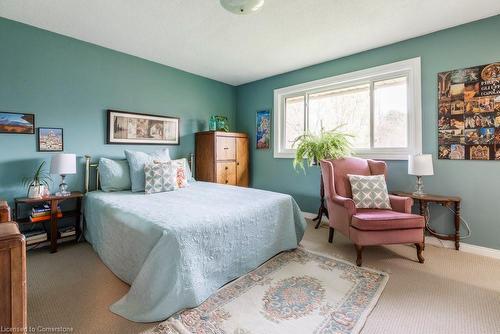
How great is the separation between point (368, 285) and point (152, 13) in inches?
129

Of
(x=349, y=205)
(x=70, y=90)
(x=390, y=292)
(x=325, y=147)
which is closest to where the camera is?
(x=390, y=292)

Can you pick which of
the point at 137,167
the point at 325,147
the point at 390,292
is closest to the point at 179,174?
the point at 137,167

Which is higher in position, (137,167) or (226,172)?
(137,167)

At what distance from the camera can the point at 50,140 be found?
2832 millimetres

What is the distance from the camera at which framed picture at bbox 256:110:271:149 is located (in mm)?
4461

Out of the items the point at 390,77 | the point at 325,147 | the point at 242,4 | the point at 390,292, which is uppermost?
the point at 242,4

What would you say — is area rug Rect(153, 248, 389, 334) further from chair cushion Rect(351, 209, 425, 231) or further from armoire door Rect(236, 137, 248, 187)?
armoire door Rect(236, 137, 248, 187)

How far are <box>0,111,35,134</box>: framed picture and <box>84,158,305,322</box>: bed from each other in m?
1.03

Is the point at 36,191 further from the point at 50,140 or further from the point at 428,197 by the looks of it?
the point at 428,197

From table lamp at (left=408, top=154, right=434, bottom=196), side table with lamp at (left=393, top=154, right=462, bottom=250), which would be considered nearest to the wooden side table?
side table with lamp at (left=393, top=154, right=462, bottom=250)

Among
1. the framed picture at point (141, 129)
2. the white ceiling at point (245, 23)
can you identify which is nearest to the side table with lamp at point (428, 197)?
the white ceiling at point (245, 23)

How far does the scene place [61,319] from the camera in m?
1.56

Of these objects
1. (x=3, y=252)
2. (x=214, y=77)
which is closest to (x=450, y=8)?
(x=214, y=77)

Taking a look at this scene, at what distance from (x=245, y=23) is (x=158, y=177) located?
6.81 feet
